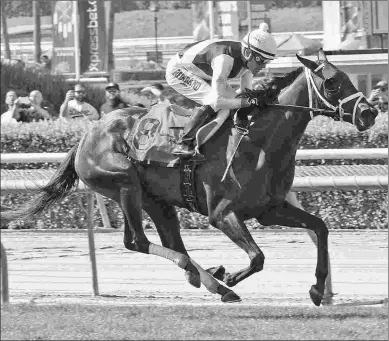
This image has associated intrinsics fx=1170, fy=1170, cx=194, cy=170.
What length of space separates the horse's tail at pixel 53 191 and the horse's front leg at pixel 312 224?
61.4 inches

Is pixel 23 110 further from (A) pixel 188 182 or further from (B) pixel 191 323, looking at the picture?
(B) pixel 191 323

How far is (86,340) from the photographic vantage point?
5777 mm

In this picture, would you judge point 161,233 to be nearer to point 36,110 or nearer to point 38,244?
point 38,244

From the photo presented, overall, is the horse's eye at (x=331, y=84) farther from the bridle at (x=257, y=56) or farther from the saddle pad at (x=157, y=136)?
the saddle pad at (x=157, y=136)

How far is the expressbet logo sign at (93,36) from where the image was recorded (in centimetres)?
2233

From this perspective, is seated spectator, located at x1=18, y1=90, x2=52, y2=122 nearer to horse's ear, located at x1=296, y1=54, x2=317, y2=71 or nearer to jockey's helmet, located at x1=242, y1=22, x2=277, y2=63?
jockey's helmet, located at x1=242, y1=22, x2=277, y2=63

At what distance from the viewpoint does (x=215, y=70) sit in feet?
23.1

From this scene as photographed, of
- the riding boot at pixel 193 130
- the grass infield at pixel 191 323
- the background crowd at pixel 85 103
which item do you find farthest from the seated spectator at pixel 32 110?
the grass infield at pixel 191 323

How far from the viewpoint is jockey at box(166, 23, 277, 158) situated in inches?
275

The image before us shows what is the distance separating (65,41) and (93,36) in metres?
0.68

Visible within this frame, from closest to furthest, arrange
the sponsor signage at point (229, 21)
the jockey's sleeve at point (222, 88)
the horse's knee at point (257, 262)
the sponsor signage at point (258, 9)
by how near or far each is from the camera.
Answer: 1. the horse's knee at point (257, 262)
2. the jockey's sleeve at point (222, 88)
3. the sponsor signage at point (229, 21)
4. the sponsor signage at point (258, 9)

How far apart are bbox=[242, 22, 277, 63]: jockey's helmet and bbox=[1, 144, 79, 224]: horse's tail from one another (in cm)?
154

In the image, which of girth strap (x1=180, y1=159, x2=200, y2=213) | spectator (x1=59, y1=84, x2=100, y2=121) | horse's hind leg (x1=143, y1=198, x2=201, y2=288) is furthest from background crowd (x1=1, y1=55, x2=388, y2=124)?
girth strap (x1=180, y1=159, x2=200, y2=213)

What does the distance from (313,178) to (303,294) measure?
0.80 meters
